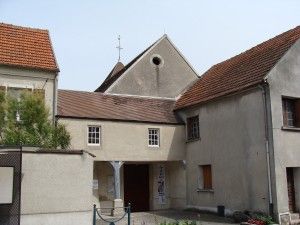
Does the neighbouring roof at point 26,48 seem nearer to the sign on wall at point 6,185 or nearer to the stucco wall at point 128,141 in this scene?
the stucco wall at point 128,141

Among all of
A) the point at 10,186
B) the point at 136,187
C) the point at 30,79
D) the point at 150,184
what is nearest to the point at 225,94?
the point at 150,184

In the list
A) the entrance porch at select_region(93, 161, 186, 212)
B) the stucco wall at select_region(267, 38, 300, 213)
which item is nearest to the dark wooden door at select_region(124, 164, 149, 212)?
the entrance porch at select_region(93, 161, 186, 212)

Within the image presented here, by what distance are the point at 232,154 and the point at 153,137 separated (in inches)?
201

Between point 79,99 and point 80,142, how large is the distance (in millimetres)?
3175

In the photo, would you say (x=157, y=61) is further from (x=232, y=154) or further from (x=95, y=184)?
(x=232, y=154)

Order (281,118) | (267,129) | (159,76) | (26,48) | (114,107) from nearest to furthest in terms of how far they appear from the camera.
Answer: (267,129) → (281,118) → (26,48) → (114,107) → (159,76)

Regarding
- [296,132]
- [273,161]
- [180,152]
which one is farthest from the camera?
[180,152]

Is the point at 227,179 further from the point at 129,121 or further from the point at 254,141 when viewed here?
the point at 129,121

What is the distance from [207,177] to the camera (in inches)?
853

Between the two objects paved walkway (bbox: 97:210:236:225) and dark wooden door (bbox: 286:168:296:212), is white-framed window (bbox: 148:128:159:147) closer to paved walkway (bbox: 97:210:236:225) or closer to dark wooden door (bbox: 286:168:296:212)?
paved walkway (bbox: 97:210:236:225)

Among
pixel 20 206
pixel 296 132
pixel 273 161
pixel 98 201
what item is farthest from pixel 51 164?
pixel 296 132

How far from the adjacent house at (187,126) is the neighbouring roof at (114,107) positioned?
64 mm

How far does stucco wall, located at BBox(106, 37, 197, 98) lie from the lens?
26141mm

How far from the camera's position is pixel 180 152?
23.3 metres
